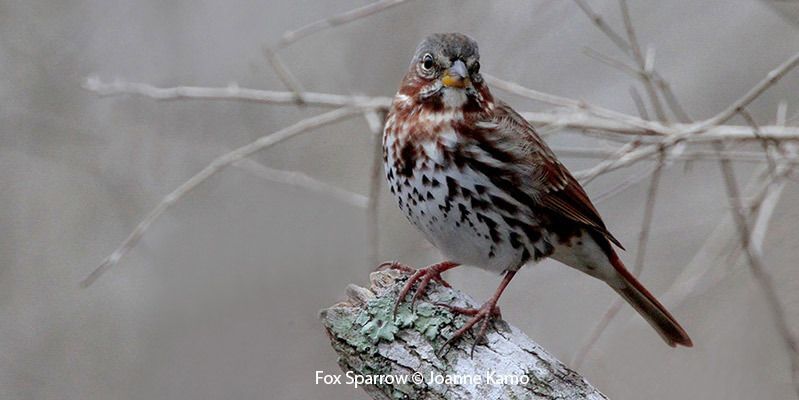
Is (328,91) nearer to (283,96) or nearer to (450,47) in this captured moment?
(283,96)

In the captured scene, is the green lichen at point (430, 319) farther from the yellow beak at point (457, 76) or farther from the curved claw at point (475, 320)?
the yellow beak at point (457, 76)

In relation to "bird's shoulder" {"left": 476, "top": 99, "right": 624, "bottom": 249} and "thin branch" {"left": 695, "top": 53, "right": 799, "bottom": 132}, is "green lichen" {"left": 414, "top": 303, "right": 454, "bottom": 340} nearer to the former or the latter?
"bird's shoulder" {"left": 476, "top": 99, "right": 624, "bottom": 249}

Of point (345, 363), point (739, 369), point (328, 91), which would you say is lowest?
point (345, 363)

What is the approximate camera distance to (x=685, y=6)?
6.48 metres

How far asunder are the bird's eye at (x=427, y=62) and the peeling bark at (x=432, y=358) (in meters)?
0.90

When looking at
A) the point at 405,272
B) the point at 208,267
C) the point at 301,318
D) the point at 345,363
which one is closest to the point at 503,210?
the point at 405,272

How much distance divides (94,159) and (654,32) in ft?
11.4

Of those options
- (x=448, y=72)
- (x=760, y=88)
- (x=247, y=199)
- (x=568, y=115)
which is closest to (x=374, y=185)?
(x=448, y=72)

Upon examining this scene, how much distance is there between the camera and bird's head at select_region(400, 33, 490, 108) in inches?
149

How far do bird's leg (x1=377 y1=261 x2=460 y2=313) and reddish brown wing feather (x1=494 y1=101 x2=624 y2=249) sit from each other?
1.48 ft

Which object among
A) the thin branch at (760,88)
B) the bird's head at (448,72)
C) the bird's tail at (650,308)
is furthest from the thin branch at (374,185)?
the thin branch at (760,88)

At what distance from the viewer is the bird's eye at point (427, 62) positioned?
3.83 meters

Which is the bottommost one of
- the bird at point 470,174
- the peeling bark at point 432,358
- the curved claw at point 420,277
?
the peeling bark at point 432,358

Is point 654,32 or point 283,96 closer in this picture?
point 283,96
